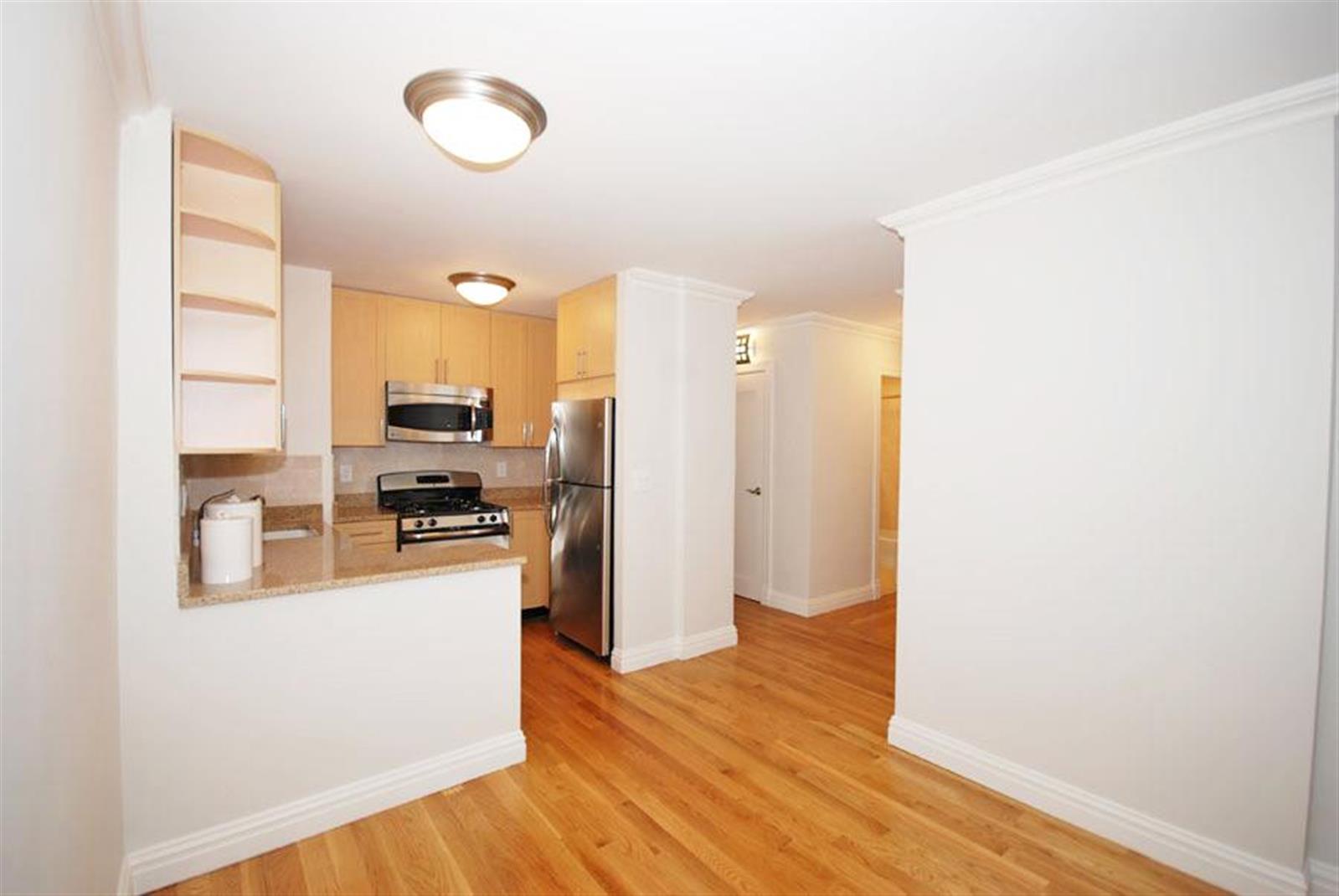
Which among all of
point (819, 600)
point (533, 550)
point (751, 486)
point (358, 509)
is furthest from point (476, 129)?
point (819, 600)

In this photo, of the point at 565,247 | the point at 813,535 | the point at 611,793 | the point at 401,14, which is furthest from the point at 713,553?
the point at 401,14

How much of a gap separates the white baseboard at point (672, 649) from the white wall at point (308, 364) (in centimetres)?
210

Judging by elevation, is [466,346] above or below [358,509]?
above

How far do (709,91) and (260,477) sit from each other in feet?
11.2

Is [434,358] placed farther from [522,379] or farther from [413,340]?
[522,379]

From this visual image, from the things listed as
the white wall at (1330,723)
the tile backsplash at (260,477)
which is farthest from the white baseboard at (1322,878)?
the tile backsplash at (260,477)

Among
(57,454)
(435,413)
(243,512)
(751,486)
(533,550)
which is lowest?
(533,550)

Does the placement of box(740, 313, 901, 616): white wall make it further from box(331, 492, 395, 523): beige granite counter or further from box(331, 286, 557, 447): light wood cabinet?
box(331, 492, 395, 523): beige granite counter

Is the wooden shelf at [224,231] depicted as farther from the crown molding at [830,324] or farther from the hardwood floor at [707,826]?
the crown molding at [830,324]

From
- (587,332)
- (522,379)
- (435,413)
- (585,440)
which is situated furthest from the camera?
(522,379)

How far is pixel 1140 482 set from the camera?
212cm

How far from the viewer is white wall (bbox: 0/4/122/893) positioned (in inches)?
38.7

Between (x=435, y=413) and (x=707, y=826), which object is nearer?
(x=707, y=826)

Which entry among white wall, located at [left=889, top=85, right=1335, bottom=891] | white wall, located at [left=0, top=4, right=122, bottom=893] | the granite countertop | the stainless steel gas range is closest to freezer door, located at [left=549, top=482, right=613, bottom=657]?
the stainless steel gas range
